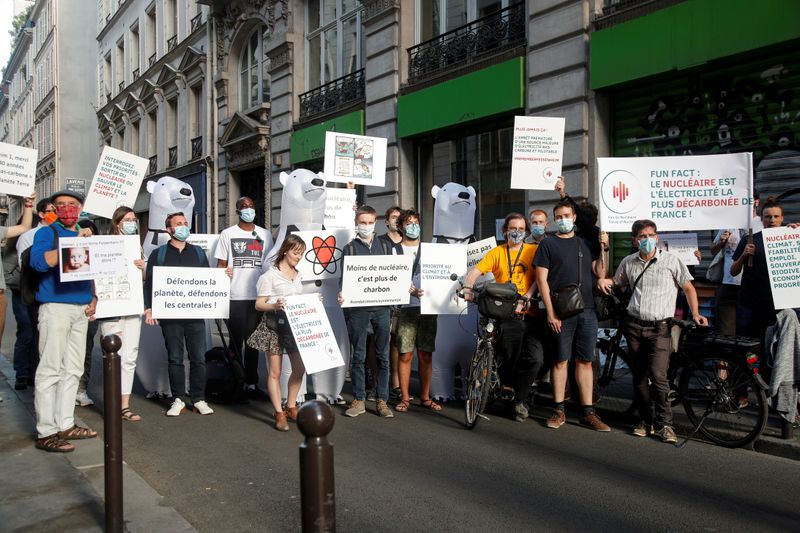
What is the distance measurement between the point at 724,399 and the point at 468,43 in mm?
8974

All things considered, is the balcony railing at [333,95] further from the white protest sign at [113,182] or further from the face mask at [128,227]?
the face mask at [128,227]

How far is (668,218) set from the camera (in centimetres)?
686

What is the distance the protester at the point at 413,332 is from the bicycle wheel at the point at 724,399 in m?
2.39

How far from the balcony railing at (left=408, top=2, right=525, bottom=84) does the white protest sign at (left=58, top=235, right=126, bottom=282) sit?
8.17m

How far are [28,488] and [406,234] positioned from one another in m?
4.00

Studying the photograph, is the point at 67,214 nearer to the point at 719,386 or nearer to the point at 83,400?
the point at 83,400

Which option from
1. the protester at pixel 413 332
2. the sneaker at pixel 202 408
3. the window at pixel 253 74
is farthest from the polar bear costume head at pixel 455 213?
the window at pixel 253 74

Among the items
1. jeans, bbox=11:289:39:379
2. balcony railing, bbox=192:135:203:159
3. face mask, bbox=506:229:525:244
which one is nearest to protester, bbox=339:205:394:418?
face mask, bbox=506:229:525:244

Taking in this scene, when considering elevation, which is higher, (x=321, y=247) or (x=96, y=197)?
(x=96, y=197)

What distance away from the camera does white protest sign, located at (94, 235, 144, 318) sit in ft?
21.6

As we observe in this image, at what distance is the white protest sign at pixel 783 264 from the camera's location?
5992mm

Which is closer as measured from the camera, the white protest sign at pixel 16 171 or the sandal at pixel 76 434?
the sandal at pixel 76 434

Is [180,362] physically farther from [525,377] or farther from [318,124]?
[318,124]

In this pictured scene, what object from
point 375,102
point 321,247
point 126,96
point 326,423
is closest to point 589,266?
point 321,247
